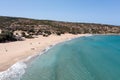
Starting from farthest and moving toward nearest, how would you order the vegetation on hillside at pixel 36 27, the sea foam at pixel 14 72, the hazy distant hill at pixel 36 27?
the hazy distant hill at pixel 36 27 → the vegetation on hillside at pixel 36 27 → the sea foam at pixel 14 72

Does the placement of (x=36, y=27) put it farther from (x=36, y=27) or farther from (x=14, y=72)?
(x=14, y=72)

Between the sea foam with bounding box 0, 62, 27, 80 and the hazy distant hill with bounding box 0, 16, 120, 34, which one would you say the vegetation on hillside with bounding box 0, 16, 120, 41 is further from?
the sea foam with bounding box 0, 62, 27, 80

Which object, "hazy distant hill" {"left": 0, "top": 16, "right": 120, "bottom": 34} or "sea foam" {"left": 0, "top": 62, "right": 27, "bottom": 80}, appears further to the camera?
"hazy distant hill" {"left": 0, "top": 16, "right": 120, "bottom": 34}

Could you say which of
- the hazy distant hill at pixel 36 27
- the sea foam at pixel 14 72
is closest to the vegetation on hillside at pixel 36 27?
the hazy distant hill at pixel 36 27

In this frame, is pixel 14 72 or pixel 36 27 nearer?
pixel 14 72

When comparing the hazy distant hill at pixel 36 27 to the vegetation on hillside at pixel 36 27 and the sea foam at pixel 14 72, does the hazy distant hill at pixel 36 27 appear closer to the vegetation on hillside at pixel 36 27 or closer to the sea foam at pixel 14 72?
the vegetation on hillside at pixel 36 27

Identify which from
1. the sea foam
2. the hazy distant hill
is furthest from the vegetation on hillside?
the sea foam

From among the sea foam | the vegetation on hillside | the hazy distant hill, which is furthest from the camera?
the hazy distant hill

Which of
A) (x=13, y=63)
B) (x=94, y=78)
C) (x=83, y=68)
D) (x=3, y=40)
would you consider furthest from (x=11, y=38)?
(x=94, y=78)

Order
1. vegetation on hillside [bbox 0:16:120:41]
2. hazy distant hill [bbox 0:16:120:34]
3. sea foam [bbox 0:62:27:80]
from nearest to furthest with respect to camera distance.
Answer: sea foam [bbox 0:62:27:80] < vegetation on hillside [bbox 0:16:120:41] < hazy distant hill [bbox 0:16:120:34]

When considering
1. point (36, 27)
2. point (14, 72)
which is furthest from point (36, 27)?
point (14, 72)

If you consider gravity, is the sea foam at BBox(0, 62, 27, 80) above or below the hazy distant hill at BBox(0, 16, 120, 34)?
above

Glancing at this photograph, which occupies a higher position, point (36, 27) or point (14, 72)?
point (14, 72)
